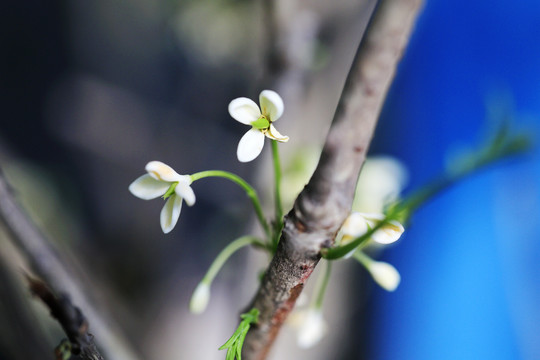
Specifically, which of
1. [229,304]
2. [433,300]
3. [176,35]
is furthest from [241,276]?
[176,35]

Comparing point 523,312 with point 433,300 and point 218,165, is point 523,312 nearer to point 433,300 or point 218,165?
point 433,300

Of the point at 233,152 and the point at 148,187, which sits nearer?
the point at 148,187

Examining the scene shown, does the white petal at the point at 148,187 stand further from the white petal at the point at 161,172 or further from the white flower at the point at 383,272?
the white flower at the point at 383,272

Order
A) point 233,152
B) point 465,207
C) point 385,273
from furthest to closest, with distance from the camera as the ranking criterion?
point 233,152 → point 465,207 → point 385,273

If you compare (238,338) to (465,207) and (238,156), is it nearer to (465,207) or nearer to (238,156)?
(238,156)

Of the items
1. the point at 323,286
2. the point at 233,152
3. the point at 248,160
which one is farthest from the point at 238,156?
the point at 233,152

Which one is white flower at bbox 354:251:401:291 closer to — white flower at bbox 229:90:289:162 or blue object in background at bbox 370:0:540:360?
white flower at bbox 229:90:289:162
